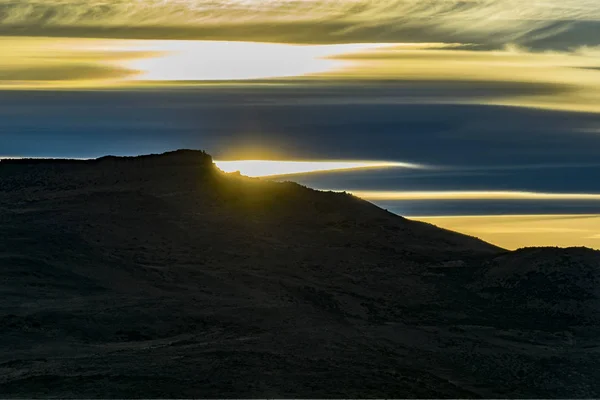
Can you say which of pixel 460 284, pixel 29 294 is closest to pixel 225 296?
pixel 29 294

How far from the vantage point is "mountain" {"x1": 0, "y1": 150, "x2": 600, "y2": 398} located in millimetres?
34344

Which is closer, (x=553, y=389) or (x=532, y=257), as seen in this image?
(x=553, y=389)

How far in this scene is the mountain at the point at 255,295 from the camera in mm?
34344

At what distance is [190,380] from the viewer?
32438 millimetres

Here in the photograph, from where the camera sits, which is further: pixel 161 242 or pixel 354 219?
pixel 354 219

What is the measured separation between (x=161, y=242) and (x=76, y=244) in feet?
15.0

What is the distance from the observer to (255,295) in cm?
4647

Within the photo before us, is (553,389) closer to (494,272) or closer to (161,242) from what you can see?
(494,272)

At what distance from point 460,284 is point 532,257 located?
13.6 ft

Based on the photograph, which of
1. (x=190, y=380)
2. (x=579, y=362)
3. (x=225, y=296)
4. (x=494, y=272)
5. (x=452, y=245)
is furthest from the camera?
(x=452, y=245)

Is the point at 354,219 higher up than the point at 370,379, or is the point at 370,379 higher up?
the point at 354,219

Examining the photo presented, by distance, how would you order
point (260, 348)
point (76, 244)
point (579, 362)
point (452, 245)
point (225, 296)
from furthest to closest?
point (452, 245) → point (76, 244) → point (225, 296) → point (579, 362) → point (260, 348)

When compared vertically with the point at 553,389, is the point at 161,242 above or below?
above

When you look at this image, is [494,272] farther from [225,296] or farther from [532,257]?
[225,296]
